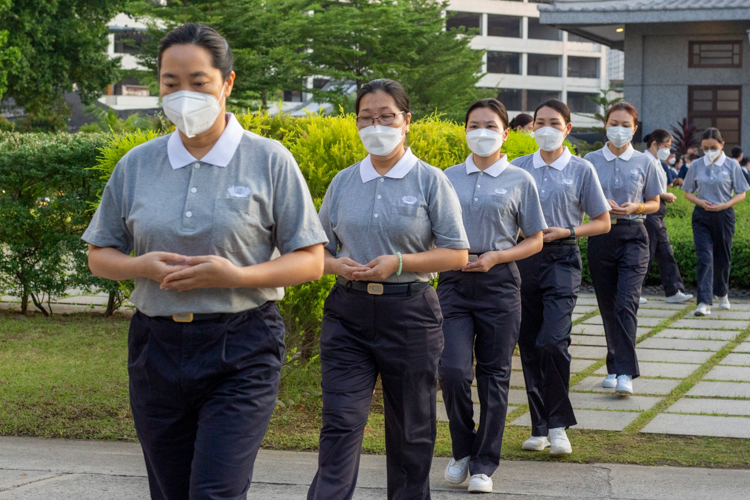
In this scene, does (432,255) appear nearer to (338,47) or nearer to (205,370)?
(205,370)

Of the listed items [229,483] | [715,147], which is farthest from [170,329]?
[715,147]

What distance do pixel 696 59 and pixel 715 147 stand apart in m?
16.5

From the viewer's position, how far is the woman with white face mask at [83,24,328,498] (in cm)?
256

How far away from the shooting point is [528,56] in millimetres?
68938

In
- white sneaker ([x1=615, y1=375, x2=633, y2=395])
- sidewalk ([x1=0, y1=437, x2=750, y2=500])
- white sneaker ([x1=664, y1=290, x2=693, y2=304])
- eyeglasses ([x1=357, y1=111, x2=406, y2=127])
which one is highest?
eyeglasses ([x1=357, y1=111, x2=406, y2=127])

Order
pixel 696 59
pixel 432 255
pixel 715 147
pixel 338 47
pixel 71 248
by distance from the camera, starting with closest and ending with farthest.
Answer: pixel 432 255 → pixel 71 248 → pixel 715 147 → pixel 696 59 → pixel 338 47

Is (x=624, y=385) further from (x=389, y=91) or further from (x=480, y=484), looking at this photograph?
(x=389, y=91)

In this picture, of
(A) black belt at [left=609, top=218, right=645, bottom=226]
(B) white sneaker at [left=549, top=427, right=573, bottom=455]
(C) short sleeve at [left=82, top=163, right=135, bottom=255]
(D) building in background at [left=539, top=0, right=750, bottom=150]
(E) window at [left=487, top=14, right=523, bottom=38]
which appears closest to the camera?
(C) short sleeve at [left=82, top=163, right=135, bottom=255]

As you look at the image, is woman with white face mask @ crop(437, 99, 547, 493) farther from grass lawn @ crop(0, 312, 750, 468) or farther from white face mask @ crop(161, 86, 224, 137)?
white face mask @ crop(161, 86, 224, 137)

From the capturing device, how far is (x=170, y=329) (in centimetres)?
262

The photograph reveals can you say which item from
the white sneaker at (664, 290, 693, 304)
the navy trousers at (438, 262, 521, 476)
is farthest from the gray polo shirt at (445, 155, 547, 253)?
the white sneaker at (664, 290, 693, 304)

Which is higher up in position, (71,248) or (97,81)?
(97,81)

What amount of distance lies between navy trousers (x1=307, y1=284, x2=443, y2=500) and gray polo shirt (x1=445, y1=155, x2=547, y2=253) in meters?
0.98

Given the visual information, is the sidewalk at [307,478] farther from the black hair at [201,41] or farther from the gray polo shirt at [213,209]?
the black hair at [201,41]
